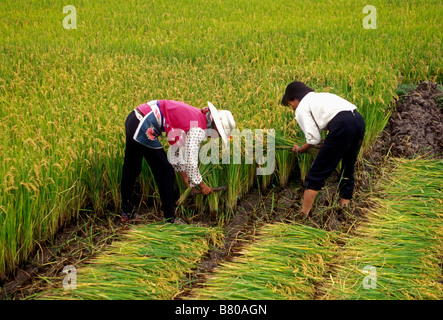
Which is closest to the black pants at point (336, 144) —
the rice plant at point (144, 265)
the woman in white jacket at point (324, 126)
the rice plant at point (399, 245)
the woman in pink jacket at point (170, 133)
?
the woman in white jacket at point (324, 126)

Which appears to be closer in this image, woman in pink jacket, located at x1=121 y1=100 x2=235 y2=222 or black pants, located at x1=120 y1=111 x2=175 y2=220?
woman in pink jacket, located at x1=121 y1=100 x2=235 y2=222

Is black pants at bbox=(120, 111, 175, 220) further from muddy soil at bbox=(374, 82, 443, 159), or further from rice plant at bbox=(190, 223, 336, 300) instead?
muddy soil at bbox=(374, 82, 443, 159)

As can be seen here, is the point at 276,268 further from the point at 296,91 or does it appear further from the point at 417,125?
the point at 417,125

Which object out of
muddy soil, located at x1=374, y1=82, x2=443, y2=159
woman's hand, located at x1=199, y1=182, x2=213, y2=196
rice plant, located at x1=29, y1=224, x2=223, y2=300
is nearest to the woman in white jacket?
woman's hand, located at x1=199, y1=182, x2=213, y2=196

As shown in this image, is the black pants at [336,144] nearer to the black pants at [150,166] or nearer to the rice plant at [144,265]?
the rice plant at [144,265]

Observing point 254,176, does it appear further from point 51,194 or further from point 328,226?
point 51,194

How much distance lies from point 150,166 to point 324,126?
4.63 ft

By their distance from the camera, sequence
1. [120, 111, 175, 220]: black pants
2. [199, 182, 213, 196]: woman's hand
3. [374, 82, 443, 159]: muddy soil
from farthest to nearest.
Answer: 1. [374, 82, 443, 159]: muddy soil
2. [199, 182, 213, 196]: woman's hand
3. [120, 111, 175, 220]: black pants

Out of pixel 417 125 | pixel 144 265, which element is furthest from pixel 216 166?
pixel 417 125

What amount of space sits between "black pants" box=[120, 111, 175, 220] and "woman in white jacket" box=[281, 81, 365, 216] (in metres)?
1.10

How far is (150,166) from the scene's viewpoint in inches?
139

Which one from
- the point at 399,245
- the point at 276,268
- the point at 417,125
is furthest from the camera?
the point at 417,125

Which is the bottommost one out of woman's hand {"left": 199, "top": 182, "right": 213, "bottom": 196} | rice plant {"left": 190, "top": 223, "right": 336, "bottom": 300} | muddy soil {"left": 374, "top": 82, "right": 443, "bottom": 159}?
rice plant {"left": 190, "top": 223, "right": 336, "bottom": 300}

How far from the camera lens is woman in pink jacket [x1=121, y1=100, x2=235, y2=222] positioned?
3299 mm
